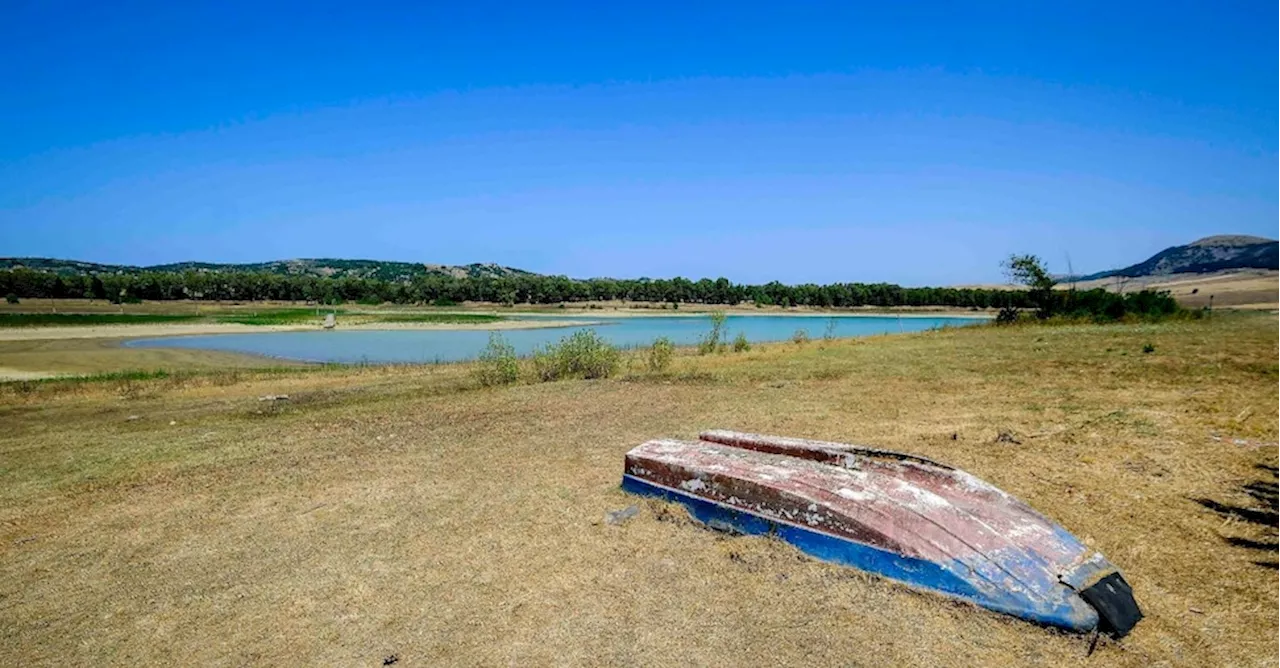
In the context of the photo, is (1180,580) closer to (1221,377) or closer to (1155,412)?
(1155,412)

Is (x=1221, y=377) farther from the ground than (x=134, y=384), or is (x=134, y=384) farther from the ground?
(x=1221, y=377)

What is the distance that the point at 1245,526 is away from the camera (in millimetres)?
4414

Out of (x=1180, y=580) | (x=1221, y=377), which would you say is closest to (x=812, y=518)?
(x=1180, y=580)

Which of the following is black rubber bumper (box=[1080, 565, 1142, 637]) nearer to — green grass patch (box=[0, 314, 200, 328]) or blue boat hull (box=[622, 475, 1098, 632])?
blue boat hull (box=[622, 475, 1098, 632])

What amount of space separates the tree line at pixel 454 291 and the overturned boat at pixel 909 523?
89577mm

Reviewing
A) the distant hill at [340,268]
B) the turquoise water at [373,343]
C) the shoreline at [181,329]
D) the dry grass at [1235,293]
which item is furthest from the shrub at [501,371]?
the distant hill at [340,268]

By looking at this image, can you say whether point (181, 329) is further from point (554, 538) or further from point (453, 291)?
point (554, 538)

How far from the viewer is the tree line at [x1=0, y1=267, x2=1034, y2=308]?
78.6m

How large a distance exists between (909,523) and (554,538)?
7.83 feet

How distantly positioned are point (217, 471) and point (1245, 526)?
9.00 metres

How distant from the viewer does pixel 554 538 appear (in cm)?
466

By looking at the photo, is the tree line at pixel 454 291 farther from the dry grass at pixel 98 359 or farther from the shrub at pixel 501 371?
the shrub at pixel 501 371

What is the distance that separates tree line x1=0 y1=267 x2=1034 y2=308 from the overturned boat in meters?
89.6

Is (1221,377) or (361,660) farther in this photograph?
(1221,377)
